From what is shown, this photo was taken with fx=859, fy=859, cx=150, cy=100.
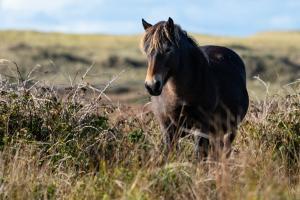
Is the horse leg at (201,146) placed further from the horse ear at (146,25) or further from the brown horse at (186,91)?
the horse ear at (146,25)

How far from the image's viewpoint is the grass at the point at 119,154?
24.7 ft

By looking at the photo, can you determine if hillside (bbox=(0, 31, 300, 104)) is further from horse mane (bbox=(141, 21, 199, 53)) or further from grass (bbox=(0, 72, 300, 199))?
horse mane (bbox=(141, 21, 199, 53))

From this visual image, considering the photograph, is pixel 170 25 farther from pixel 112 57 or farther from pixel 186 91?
pixel 112 57

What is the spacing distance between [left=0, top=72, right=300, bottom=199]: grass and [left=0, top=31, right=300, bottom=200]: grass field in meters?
0.01

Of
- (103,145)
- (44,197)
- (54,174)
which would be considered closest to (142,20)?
(103,145)

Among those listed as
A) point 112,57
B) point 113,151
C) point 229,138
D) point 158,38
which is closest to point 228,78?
point 229,138

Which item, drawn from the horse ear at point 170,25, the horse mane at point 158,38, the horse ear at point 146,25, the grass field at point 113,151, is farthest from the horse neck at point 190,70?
the grass field at point 113,151

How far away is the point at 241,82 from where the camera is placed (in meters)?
11.2

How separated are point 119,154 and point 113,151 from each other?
0.24 metres

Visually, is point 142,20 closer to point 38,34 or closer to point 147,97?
point 147,97

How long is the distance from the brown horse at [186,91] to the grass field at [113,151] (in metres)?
0.26

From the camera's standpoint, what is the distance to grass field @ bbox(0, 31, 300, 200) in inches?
297

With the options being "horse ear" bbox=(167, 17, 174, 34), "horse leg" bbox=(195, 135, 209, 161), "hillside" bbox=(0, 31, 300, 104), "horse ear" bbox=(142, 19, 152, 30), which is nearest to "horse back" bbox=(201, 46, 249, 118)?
"horse leg" bbox=(195, 135, 209, 161)

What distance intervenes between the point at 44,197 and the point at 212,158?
2079 millimetres
